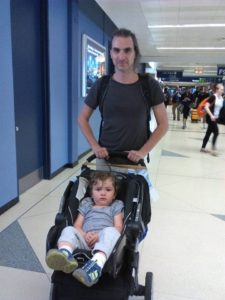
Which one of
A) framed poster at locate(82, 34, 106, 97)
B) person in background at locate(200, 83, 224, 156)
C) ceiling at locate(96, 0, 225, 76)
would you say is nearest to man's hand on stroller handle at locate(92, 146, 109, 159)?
framed poster at locate(82, 34, 106, 97)

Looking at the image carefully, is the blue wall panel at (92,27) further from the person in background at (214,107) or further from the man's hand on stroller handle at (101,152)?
the man's hand on stroller handle at (101,152)

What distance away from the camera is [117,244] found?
142 cm

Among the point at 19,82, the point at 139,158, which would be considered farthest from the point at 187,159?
the point at 139,158

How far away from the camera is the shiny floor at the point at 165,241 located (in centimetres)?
209

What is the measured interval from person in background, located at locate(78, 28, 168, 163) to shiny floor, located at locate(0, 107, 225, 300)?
1.00 metres

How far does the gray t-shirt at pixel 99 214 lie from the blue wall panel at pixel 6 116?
168 centimetres

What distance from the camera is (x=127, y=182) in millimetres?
1754

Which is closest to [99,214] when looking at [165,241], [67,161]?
[165,241]

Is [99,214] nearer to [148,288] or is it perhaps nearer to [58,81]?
[148,288]

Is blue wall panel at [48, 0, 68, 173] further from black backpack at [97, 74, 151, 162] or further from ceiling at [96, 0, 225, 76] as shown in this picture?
black backpack at [97, 74, 151, 162]

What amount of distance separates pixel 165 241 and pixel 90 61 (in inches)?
169

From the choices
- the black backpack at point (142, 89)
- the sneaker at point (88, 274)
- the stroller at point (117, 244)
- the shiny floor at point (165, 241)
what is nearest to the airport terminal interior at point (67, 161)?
the shiny floor at point (165, 241)

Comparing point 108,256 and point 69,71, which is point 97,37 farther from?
point 108,256

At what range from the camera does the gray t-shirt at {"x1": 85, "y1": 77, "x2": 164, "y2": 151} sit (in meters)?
1.78
